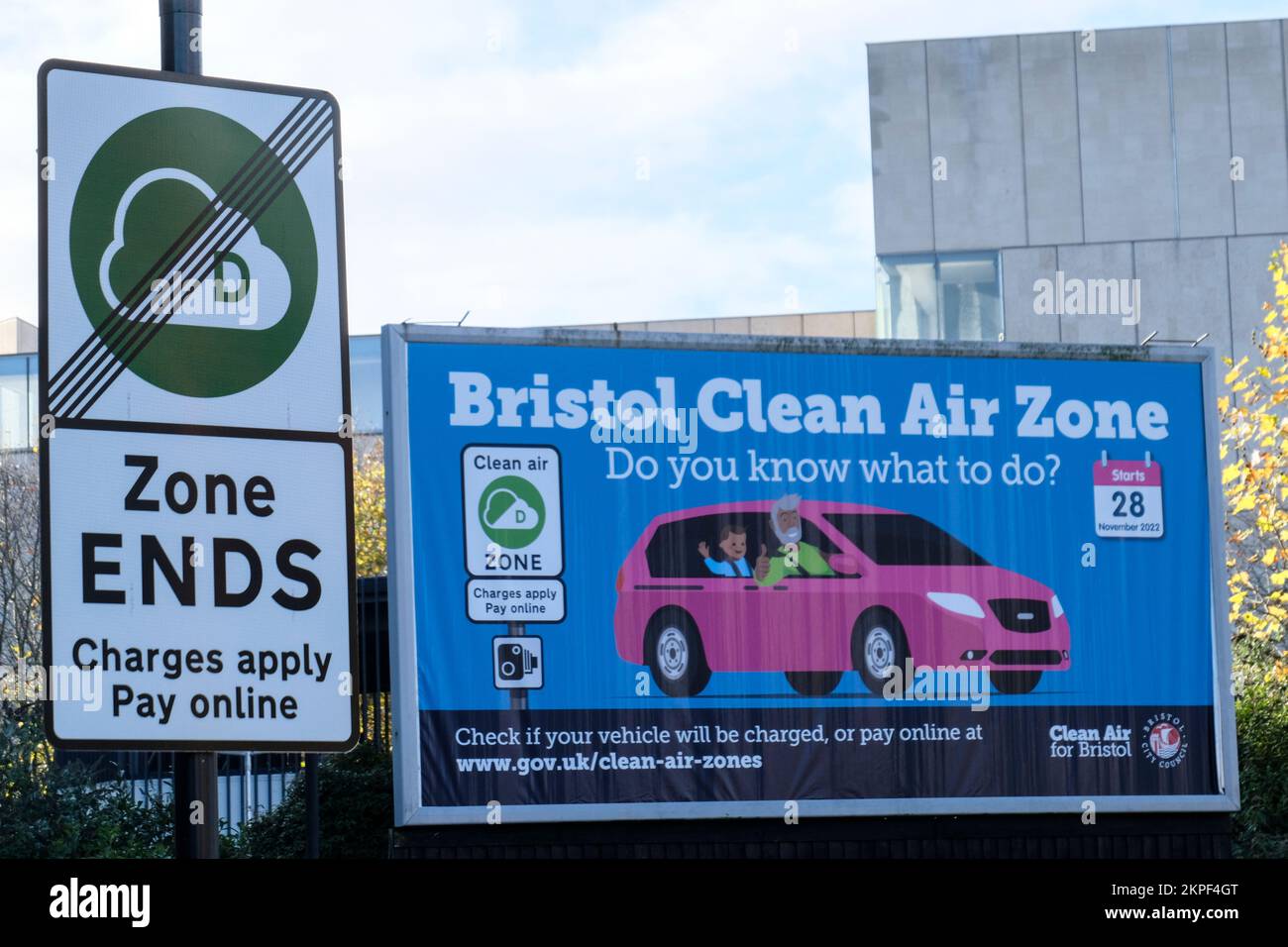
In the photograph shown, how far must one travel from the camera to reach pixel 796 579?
41.9 feet

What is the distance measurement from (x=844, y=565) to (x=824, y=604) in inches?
14.2

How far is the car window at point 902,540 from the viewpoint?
1295cm

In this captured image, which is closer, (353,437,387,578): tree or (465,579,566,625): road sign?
(465,579,566,625): road sign

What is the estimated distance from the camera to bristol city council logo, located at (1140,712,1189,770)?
1338 centimetres

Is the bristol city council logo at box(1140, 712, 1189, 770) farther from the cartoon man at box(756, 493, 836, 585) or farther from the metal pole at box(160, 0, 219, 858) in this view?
the metal pole at box(160, 0, 219, 858)

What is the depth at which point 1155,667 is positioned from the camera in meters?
13.5

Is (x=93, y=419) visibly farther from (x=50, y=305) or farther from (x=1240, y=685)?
(x=1240, y=685)

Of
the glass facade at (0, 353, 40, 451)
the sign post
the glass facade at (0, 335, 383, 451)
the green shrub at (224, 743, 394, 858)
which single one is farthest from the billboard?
the glass facade at (0, 353, 40, 451)

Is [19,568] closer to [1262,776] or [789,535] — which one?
[789,535]

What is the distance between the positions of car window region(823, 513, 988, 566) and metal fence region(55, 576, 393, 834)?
4043mm

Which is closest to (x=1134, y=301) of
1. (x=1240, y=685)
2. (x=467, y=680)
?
(x=1240, y=685)

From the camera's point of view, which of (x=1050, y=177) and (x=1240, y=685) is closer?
(x=1240, y=685)

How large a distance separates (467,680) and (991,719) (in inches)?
164

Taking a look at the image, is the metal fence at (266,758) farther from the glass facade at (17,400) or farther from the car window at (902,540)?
the glass facade at (17,400)
